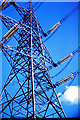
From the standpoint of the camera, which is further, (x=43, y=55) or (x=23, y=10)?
(x=23, y=10)

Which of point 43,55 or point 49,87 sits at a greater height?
point 43,55

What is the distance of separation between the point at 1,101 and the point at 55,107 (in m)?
3.96

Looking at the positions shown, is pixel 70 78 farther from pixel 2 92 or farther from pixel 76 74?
pixel 2 92

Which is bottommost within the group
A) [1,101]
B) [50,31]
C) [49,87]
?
[1,101]

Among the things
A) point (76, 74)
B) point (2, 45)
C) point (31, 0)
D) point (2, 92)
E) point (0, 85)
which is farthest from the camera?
point (31, 0)

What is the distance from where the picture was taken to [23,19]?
40.7ft

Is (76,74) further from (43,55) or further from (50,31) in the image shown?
(50,31)

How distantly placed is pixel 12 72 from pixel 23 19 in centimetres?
556

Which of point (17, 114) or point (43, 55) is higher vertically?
point (43, 55)

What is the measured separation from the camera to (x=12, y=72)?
1011 centimetres

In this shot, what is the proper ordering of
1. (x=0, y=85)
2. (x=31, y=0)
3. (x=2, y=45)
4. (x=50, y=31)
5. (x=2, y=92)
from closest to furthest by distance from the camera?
(x=2, y=45) < (x=2, y=92) < (x=0, y=85) < (x=50, y=31) < (x=31, y=0)

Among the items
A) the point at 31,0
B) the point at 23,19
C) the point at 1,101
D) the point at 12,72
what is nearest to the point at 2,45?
the point at 12,72

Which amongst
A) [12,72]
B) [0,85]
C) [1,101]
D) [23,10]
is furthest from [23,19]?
[1,101]

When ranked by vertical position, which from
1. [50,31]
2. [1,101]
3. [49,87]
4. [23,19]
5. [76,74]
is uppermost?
[23,19]
